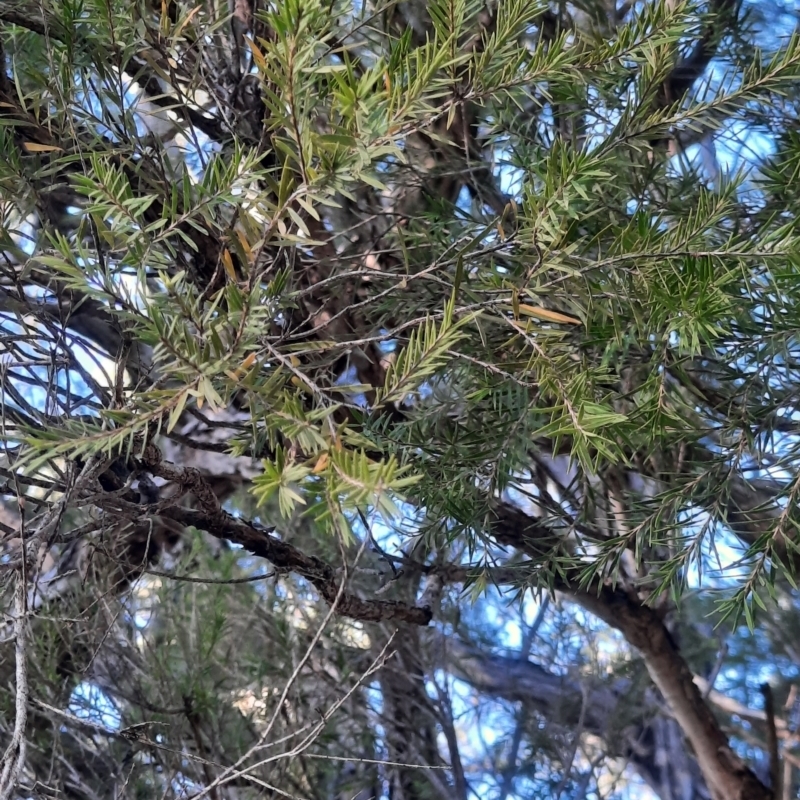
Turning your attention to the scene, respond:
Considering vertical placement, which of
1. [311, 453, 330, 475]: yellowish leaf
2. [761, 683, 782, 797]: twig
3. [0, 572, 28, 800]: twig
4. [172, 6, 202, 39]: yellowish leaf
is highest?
[172, 6, 202, 39]: yellowish leaf

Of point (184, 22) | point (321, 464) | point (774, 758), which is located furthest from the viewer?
point (774, 758)

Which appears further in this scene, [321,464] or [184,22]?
[184,22]

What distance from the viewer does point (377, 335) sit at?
54cm

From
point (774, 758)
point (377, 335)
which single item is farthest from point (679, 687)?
point (377, 335)

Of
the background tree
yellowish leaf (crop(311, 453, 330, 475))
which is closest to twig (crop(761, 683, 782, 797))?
the background tree

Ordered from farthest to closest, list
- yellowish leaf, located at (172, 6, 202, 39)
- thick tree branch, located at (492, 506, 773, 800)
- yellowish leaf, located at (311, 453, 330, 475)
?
thick tree branch, located at (492, 506, 773, 800)
yellowish leaf, located at (172, 6, 202, 39)
yellowish leaf, located at (311, 453, 330, 475)

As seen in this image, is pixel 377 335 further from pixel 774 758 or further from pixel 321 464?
pixel 774 758

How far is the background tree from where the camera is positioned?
0.36m

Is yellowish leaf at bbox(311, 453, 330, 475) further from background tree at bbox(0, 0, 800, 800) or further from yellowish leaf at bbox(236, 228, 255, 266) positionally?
yellowish leaf at bbox(236, 228, 255, 266)

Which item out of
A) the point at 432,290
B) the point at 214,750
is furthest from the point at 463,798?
the point at 432,290

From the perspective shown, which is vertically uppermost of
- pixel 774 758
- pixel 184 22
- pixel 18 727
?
pixel 184 22

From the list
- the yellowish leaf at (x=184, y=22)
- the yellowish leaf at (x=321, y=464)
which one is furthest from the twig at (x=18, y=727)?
the yellowish leaf at (x=184, y=22)

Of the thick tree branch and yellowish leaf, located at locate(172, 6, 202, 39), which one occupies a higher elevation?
yellowish leaf, located at locate(172, 6, 202, 39)

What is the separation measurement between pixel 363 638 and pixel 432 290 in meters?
0.83
